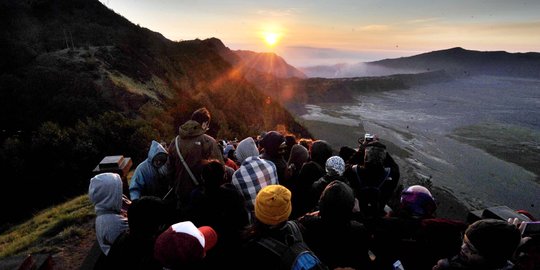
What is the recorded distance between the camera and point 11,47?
2017cm

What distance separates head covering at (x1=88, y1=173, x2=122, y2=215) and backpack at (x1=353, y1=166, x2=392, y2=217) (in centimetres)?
292

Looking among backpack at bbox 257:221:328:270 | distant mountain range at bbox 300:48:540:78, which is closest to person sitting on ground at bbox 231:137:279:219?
backpack at bbox 257:221:328:270

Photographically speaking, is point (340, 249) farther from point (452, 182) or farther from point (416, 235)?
point (452, 182)

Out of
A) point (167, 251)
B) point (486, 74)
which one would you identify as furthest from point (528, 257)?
point (486, 74)

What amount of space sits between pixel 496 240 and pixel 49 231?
6883 millimetres

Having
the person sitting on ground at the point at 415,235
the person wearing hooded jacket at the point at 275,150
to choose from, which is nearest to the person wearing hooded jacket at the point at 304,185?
the person wearing hooded jacket at the point at 275,150

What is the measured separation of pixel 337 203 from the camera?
8.48ft

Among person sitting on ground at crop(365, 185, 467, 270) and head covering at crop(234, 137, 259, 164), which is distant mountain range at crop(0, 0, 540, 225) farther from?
person sitting on ground at crop(365, 185, 467, 270)

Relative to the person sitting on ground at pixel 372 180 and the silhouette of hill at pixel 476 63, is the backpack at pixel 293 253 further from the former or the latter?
the silhouette of hill at pixel 476 63

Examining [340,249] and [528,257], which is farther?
[340,249]

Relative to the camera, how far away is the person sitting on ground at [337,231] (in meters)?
2.61

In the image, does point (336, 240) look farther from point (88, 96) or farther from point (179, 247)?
point (88, 96)

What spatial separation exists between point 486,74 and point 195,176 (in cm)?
17339

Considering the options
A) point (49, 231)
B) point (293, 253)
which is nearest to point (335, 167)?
point (293, 253)
